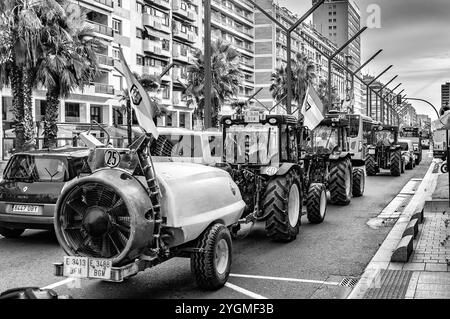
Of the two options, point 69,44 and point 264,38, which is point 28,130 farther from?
point 264,38

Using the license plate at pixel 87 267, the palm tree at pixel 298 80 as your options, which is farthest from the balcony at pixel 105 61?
the license plate at pixel 87 267

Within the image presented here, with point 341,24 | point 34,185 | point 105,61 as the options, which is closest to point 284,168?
point 34,185

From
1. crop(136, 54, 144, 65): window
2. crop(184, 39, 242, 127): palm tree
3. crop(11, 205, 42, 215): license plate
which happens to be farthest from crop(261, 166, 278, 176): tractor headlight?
crop(136, 54, 144, 65): window

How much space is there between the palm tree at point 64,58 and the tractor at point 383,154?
14.2 metres

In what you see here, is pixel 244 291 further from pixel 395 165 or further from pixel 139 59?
pixel 139 59

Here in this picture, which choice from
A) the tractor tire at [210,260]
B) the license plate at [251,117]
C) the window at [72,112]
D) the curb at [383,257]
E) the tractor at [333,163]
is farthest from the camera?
the window at [72,112]

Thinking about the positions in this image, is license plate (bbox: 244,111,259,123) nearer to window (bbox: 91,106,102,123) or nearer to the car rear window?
the car rear window

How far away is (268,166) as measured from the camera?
385 inches

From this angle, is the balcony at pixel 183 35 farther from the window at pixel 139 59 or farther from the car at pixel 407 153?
the car at pixel 407 153

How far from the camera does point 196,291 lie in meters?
6.59

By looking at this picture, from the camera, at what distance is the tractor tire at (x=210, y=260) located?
20.8 feet

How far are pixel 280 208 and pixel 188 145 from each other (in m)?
9.31

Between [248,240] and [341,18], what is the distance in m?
153
